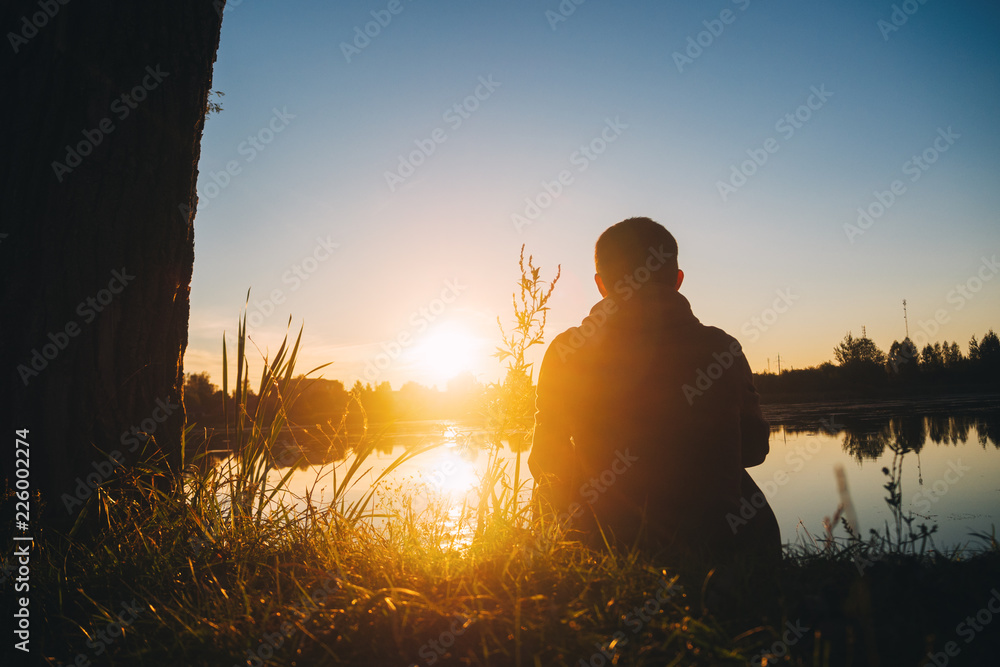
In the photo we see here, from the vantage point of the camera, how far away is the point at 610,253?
231 centimetres

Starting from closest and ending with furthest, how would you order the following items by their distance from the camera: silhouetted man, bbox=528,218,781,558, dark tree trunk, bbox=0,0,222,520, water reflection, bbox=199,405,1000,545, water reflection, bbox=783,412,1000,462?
silhouetted man, bbox=528,218,781,558 < dark tree trunk, bbox=0,0,222,520 < water reflection, bbox=199,405,1000,545 < water reflection, bbox=783,412,1000,462

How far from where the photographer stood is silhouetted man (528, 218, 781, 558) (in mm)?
2105

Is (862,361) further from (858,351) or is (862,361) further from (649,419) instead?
(649,419)

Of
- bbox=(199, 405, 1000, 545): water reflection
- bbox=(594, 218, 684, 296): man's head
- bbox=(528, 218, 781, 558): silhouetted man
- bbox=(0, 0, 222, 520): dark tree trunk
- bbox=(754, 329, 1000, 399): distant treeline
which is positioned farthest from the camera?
bbox=(754, 329, 1000, 399): distant treeline

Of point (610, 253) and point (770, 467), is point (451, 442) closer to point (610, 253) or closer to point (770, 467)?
point (610, 253)

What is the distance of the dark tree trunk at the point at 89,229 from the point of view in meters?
2.38

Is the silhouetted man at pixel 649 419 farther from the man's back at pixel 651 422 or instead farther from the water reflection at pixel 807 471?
the water reflection at pixel 807 471

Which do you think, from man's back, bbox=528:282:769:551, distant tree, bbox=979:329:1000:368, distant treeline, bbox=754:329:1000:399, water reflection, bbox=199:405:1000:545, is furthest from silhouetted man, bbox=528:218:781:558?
distant tree, bbox=979:329:1000:368

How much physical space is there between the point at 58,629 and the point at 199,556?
439mm

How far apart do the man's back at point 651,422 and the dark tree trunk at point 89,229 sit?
204 cm

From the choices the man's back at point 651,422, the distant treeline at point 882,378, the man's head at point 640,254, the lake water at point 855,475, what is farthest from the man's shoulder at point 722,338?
the distant treeline at point 882,378

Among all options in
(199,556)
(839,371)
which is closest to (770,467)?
(199,556)

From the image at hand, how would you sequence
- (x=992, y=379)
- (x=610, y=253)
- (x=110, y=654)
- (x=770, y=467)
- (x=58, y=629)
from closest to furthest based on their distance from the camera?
1. (x=110, y=654)
2. (x=58, y=629)
3. (x=610, y=253)
4. (x=770, y=467)
5. (x=992, y=379)

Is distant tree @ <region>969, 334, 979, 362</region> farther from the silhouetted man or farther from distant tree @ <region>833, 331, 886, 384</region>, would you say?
the silhouetted man
